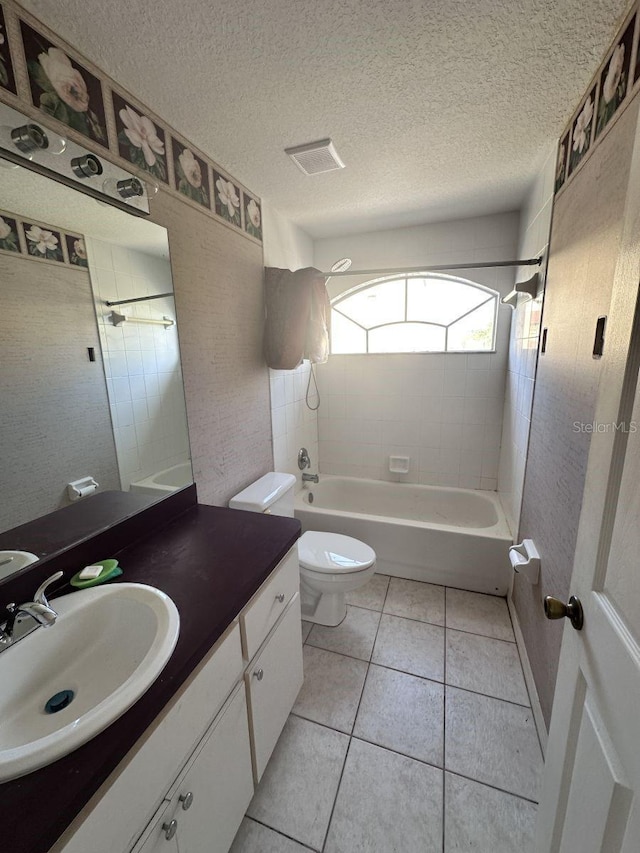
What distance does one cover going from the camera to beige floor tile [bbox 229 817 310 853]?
106 centimetres

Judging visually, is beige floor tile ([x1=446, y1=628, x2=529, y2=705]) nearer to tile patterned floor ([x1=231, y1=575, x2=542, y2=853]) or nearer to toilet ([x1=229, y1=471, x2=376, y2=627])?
tile patterned floor ([x1=231, y1=575, x2=542, y2=853])

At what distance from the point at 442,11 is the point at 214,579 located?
1.72 m

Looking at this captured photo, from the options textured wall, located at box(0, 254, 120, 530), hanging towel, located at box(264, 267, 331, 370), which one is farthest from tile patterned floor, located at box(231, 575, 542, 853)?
hanging towel, located at box(264, 267, 331, 370)

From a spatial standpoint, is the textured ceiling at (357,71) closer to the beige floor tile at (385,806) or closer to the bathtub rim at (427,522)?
the bathtub rim at (427,522)

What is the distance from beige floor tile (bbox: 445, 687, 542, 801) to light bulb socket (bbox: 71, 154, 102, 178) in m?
2.37

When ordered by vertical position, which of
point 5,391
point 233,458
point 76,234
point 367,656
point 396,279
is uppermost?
point 396,279

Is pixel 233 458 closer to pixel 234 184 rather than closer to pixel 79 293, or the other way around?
pixel 79 293

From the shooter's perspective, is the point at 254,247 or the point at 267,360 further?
the point at 267,360

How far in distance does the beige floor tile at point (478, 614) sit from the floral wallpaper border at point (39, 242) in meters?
2.37

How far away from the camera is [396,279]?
9.08ft

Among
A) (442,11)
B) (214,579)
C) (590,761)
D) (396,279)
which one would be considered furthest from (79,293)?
(396,279)

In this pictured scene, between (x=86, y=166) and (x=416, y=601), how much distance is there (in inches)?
99.4

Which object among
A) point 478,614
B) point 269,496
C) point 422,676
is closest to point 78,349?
point 269,496

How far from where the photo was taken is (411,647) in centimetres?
178
